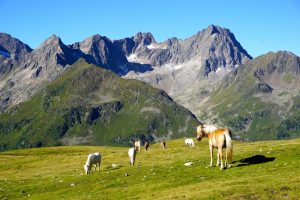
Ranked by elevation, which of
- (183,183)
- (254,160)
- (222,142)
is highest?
(222,142)

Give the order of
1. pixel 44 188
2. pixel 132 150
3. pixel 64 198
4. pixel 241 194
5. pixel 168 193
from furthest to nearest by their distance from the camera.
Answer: pixel 132 150, pixel 44 188, pixel 64 198, pixel 168 193, pixel 241 194

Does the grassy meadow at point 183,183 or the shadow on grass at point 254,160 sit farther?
the shadow on grass at point 254,160

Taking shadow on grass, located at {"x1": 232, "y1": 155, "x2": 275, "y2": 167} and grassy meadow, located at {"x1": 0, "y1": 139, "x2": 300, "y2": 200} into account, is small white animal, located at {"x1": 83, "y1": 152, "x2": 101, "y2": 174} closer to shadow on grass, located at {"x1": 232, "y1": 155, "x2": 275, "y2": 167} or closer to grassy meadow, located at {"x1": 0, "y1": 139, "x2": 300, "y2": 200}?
grassy meadow, located at {"x1": 0, "y1": 139, "x2": 300, "y2": 200}

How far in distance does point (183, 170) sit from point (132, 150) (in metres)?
15.5

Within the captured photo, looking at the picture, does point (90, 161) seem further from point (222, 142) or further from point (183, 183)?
point (222, 142)

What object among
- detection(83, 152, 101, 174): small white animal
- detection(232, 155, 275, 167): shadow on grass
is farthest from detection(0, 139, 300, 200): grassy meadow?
detection(83, 152, 101, 174): small white animal

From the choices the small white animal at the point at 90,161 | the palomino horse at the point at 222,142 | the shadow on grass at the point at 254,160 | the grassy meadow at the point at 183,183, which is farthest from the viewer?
the small white animal at the point at 90,161

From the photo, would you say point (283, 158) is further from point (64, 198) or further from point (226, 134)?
point (64, 198)

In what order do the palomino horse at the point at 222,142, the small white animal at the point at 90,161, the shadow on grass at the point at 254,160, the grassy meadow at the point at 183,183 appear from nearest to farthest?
the grassy meadow at the point at 183,183 < the palomino horse at the point at 222,142 < the shadow on grass at the point at 254,160 < the small white animal at the point at 90,161

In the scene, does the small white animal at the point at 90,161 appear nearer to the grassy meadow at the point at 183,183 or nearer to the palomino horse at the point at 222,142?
the grassy meadow at the point at 183,183

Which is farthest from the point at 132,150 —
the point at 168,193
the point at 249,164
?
the point at 168,193

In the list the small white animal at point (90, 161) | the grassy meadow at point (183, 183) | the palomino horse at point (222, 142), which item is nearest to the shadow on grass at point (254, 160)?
the grassy meadow at point (183, 183)

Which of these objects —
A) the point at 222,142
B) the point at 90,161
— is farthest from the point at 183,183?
the point at 90,161

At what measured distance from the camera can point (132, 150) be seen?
60281mm
